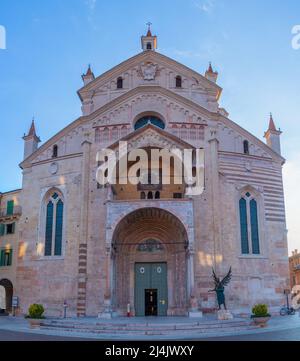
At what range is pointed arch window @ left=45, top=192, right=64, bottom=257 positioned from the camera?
31594 millimetres

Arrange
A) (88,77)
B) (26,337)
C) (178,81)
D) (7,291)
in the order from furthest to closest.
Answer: (7,291)
(88,77)
(178,81)
(26,337)

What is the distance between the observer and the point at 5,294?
38.8 metres

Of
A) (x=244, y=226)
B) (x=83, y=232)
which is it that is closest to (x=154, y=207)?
(x=83, y=232)

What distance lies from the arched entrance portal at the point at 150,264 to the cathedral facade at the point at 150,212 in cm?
7

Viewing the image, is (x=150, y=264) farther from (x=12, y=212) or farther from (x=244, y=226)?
(x=12, y=212)

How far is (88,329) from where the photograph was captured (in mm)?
21625

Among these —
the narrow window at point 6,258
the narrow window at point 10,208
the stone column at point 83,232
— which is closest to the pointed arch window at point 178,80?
the stone column at point 83,232

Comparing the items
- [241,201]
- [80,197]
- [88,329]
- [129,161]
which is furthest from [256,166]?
[88,329]

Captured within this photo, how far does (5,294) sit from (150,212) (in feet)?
60.5

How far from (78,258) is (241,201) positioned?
12.9 m

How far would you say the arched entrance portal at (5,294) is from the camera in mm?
38500

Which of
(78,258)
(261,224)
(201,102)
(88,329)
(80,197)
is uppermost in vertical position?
(201,102)
